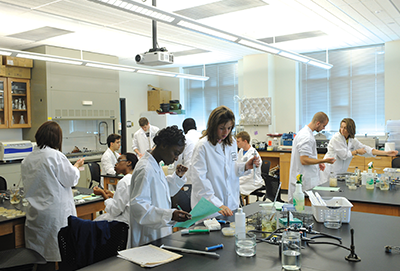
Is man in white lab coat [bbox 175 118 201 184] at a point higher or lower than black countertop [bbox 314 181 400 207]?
higher

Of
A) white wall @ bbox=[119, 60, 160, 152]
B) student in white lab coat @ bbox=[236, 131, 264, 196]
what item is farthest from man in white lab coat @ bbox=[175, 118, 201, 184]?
white wall @ bbox=[119, 60, 160, 152]

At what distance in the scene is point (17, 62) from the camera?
638 centimetres

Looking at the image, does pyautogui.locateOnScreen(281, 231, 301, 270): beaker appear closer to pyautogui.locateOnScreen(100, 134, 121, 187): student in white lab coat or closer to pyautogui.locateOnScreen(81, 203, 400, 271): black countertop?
pyautogui.locateOnScreen(81, 203, 400, 271): black countertop

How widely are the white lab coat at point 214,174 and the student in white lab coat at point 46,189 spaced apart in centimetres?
108

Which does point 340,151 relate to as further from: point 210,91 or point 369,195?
point 210,91

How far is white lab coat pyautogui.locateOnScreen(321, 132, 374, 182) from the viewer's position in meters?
4.33

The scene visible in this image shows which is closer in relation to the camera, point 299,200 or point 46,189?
point 299,200

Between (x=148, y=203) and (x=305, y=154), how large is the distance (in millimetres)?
2425

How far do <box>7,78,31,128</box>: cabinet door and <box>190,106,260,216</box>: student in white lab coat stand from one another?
17.1ft

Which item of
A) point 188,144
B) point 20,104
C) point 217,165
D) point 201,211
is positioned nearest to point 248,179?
point 188,144

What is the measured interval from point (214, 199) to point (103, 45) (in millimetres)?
4901

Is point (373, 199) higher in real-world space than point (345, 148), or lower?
lower

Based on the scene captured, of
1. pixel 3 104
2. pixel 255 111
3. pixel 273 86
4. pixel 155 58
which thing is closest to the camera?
pixel 155 58

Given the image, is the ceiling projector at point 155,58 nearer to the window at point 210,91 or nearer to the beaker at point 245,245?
the beaker at point 245,245
